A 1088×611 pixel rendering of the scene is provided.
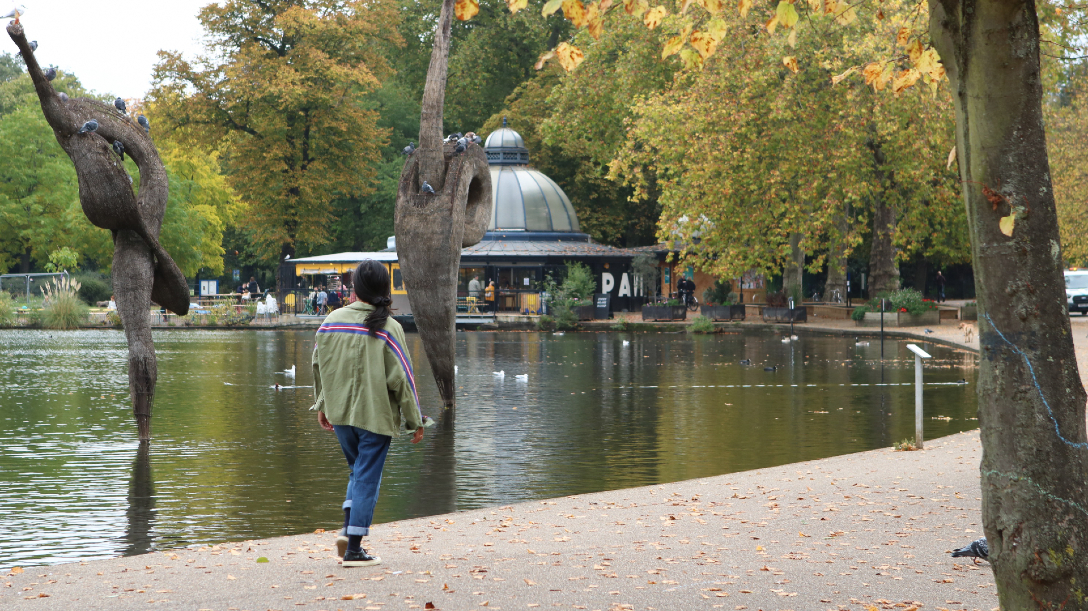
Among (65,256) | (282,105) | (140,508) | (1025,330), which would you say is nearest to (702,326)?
(282,105)

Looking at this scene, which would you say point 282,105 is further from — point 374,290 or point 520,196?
point 374,290

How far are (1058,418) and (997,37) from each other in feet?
5.21

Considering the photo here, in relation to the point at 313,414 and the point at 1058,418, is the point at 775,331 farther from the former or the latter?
the point at 1058,418

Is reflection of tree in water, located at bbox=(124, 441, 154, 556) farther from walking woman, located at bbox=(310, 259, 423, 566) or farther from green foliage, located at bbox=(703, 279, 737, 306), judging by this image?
green foliage, located at bbox=(703, 279, 737, 306)

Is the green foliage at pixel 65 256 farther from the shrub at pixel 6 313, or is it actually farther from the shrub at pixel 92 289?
the shrub at pixel 6 313

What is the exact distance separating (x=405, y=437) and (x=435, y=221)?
308 cm

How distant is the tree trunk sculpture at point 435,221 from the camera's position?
1519cm

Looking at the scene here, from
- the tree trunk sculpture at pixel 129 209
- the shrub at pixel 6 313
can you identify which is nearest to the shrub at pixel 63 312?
the shrub at pixel 6 313

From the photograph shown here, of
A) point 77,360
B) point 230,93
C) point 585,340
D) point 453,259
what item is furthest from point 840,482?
point 230,93

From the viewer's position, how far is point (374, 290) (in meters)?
6.48

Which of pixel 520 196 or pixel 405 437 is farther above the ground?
pixel 520 196

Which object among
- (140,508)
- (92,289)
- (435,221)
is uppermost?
(435,221)

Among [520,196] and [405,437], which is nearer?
[405,437]

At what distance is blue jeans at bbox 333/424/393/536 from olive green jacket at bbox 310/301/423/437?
0.09m
